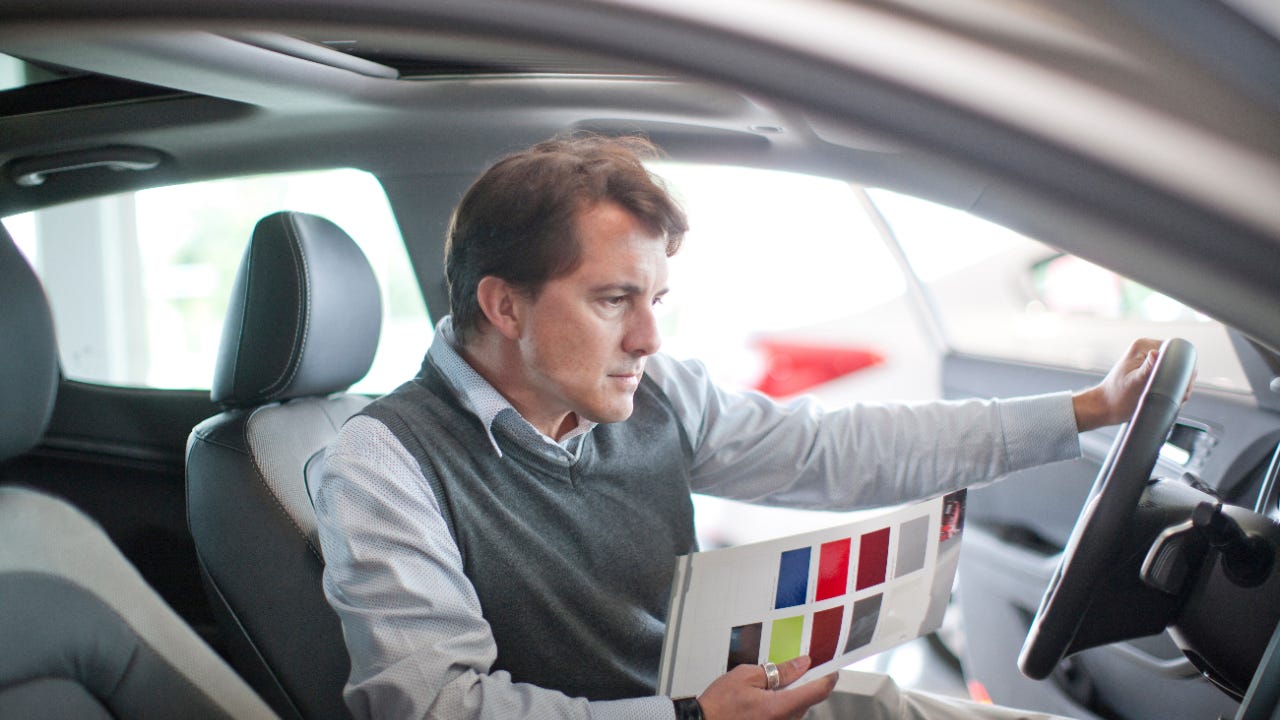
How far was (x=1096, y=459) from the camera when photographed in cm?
171

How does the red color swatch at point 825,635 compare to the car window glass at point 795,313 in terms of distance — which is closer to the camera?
the red color swatch at point 825,635

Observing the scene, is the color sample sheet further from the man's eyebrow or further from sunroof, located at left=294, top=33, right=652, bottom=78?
sunroof, located at left=294, top=33, right=652, bottom=78

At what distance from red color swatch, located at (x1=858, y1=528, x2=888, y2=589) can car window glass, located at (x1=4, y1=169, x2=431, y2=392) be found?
0.70 metres

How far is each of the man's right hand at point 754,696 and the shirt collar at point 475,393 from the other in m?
0.36

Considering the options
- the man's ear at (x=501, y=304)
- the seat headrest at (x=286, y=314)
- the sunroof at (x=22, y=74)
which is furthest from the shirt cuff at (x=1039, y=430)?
the sunroof at (x=22, y=74)

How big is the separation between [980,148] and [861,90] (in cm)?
7

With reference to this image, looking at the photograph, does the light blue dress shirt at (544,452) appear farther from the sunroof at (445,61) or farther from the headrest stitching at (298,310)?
the sunroof at (445,61)

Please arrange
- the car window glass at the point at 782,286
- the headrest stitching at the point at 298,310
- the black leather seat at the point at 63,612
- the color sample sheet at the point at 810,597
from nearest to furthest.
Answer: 1. the color sample sheet at the point at 810,597
2. the black leather seat at the point at 63,612
3. the headrest stitching at the point at 298,310
4. the car window glass at the point at 782,286

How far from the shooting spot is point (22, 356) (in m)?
1.27

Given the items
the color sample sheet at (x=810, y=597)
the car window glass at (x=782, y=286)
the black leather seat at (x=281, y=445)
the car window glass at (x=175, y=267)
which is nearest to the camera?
the color sample sheet at (x=810, y=597)

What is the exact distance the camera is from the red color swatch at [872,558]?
3.59 feet

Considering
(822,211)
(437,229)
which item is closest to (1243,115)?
(437,229)

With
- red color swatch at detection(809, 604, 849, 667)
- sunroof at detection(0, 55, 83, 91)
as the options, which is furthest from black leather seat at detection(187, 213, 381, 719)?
red color swatch at detection(809, 604, 849, 667)

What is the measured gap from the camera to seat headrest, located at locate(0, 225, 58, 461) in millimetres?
1254
